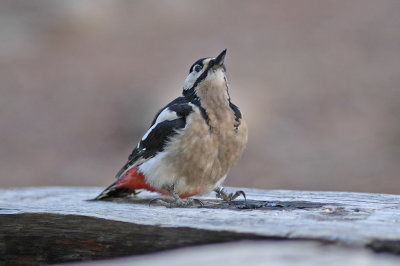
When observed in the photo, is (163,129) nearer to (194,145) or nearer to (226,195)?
(194,145)

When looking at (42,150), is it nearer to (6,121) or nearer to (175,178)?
(6,121)

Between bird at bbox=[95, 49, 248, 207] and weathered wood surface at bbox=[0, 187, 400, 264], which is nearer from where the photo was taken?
weathered wood surface at bbox=[0, 187, 400, 264]

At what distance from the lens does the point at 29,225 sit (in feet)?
10.2

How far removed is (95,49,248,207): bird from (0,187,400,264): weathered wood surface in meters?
0.17

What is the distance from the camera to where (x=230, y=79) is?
11.9 metres

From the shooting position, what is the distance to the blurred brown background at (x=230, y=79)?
9922 mm

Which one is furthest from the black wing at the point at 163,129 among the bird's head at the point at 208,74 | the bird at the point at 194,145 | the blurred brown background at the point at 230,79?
the blurred brown background at the point at 230,79

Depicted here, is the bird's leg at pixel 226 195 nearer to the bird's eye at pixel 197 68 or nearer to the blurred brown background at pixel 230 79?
the bird's eye at pixel 197 68

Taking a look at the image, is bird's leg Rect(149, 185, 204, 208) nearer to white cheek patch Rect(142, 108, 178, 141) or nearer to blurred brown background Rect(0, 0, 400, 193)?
white cheek patch Rect(142, 108, 178, 141)

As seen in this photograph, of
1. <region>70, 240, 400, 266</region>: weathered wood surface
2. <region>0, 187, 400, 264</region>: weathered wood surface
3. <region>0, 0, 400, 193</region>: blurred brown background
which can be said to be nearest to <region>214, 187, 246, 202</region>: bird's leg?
<region>0, 187, 400, 264</region>: weathered wood surface

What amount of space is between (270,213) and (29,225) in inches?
46.2

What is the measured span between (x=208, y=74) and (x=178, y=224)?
1.34 m

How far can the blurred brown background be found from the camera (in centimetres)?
992

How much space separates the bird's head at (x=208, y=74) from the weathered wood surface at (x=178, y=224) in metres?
0.70
